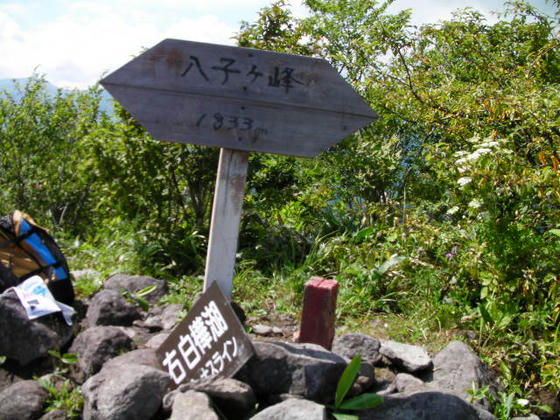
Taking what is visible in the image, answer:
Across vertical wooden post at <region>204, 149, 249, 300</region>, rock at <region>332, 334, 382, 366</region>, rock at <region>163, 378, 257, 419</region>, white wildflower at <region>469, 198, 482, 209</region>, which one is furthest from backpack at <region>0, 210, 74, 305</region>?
white wildflower at <region>469, 198, 482, 209</region>

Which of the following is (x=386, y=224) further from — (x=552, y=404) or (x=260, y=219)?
(x=552, y=404)

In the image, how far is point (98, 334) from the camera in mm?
3553

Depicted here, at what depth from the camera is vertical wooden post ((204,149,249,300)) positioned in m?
3.16

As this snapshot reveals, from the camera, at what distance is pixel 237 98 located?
304cm

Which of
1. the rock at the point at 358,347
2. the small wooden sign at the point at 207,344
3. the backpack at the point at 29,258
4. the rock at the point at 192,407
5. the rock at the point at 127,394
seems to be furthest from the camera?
the backpack at the point at 29,258

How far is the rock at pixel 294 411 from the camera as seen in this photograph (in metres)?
2.65

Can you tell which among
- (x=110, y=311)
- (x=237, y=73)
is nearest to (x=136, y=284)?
(x=110, y=311)

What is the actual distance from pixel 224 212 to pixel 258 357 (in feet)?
2.67

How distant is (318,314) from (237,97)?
4.48 ft

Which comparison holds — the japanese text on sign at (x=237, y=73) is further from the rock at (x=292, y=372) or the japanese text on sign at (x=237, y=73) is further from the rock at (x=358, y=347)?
the rock at (x=358, y=347)

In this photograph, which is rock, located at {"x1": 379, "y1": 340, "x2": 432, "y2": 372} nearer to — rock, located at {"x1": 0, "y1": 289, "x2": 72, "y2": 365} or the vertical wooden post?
the vertical wooden post

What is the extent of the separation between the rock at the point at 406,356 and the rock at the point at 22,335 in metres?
2.12

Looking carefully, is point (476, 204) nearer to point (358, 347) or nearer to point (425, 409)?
point (358, 347)

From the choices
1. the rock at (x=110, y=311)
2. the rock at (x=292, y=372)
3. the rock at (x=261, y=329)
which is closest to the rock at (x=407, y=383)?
the rock at (x=292, y=372)
